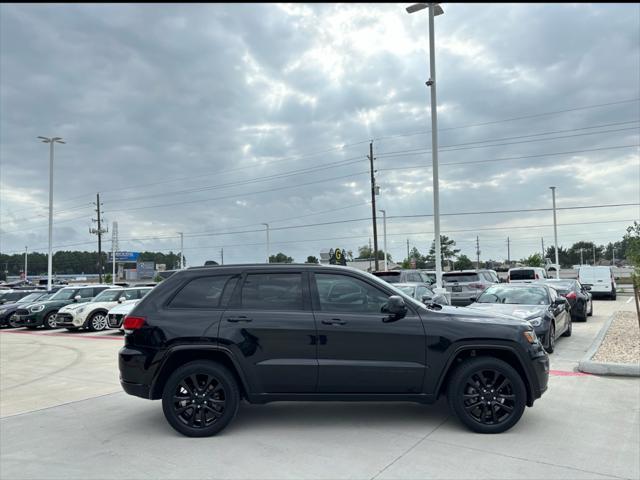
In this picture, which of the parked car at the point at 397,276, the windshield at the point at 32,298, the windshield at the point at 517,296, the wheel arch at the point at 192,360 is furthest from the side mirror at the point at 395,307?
the windshield at the point at 32,298

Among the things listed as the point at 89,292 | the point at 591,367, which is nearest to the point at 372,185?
the point at 89,292

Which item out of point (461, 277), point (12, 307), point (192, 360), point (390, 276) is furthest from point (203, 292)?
point (12, 307)

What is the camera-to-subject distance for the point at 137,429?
5.51 m

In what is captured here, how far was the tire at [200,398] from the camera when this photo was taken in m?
5.11

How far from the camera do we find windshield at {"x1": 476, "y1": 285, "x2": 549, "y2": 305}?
10.7 metres

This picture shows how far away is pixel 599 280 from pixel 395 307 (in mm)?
26620

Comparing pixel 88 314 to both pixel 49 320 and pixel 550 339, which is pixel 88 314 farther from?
pixel 550 339

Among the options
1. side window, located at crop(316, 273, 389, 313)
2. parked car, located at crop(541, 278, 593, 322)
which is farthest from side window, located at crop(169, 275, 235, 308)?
parked car, located at crop(541, 278, 593, 322)

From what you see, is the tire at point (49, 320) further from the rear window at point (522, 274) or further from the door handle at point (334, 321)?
the rear window at point (522, 274)

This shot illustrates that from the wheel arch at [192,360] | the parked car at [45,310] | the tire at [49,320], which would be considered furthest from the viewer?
the tire at [49,320]

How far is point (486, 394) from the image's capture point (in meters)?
5.10

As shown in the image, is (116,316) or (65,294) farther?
(65,294)

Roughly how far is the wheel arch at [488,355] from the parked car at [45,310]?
1698 centimetres

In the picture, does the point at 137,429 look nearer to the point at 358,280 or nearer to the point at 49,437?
the point at 49,437
